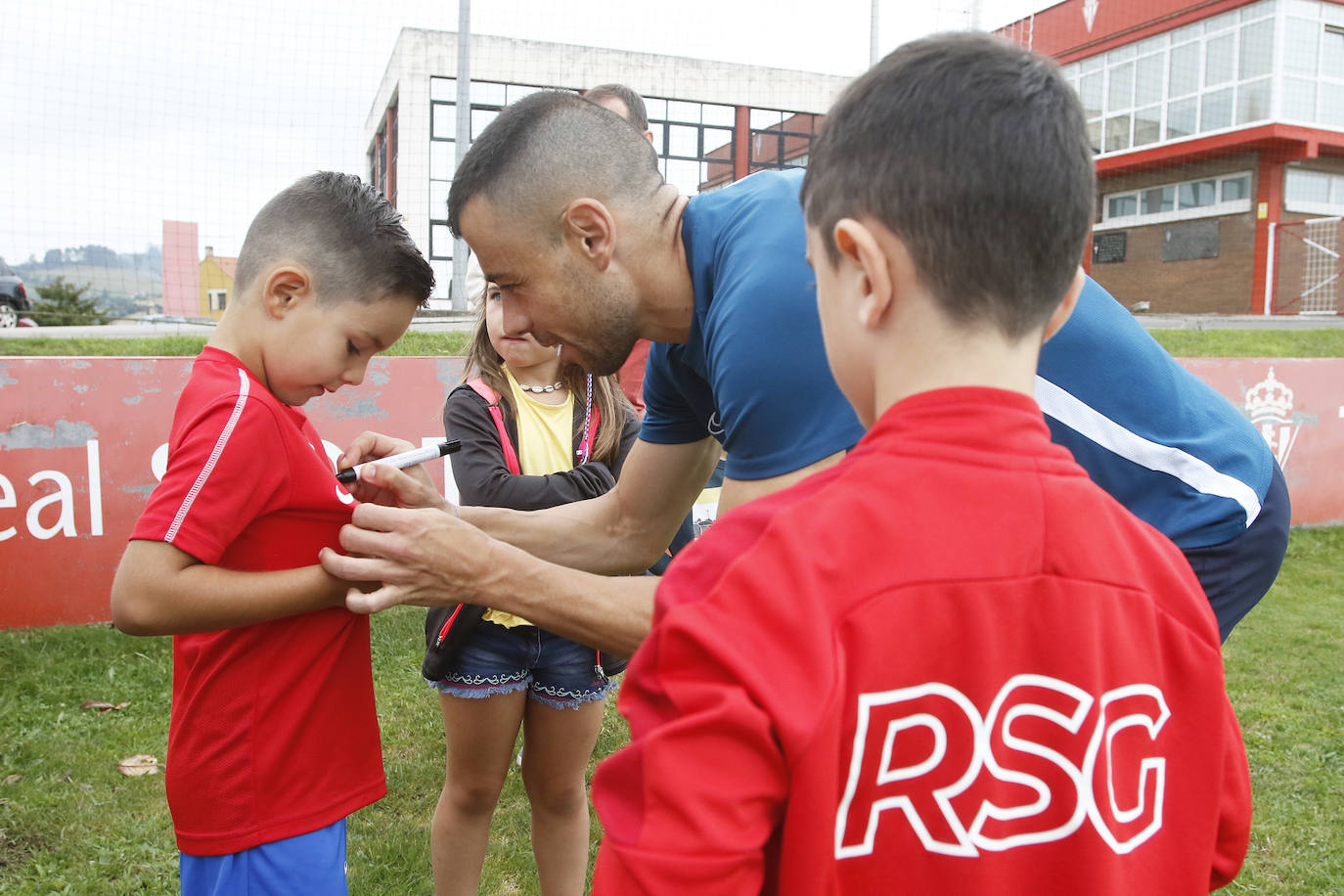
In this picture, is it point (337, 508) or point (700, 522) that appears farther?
point (700, 522)

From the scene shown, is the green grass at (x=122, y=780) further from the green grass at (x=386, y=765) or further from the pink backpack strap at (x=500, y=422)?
the pink backpack strap at (x=500, y=422)

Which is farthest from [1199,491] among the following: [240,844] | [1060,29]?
[1060,29]

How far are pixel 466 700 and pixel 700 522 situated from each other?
5.00ft

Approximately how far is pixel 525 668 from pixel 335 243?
1.44 meters

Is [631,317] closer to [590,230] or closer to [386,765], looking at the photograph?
[590,230]

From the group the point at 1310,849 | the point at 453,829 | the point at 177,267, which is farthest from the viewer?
the point at 177,267

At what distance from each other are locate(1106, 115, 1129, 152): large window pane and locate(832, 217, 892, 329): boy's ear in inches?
1114

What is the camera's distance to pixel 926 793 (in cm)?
93

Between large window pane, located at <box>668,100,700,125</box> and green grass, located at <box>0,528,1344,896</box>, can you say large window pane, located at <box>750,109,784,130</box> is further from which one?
green grass, located at <box>0,528,1344,896</box>

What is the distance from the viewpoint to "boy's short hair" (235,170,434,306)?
2.02 meters

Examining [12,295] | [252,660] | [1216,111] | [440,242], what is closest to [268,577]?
[252,660]

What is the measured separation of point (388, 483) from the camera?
2189 millimetres

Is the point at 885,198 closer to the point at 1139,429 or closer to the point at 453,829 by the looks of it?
the point at 1139,429

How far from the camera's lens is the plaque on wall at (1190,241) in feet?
80.6
